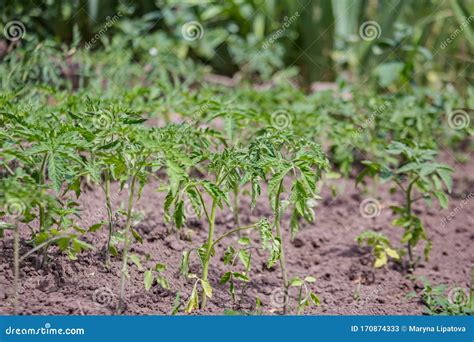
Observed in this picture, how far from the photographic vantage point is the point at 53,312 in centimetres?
302

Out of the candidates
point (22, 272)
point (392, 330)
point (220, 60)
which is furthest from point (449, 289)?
point (220, 60)

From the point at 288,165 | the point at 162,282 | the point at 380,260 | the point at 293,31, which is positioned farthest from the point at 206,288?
the point at 293,31

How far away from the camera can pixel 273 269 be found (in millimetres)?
3807

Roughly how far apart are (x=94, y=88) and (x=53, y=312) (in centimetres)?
185

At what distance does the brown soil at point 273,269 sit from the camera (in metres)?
3.19

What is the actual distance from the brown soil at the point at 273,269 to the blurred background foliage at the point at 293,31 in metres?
1.94

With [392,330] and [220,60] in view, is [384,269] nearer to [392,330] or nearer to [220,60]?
[392,330]

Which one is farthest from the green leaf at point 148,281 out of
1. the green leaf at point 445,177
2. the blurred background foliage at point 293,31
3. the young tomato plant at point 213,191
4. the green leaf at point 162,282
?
the blurred background foliage at point 293,31

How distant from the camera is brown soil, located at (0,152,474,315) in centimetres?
319

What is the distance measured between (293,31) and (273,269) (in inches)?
144

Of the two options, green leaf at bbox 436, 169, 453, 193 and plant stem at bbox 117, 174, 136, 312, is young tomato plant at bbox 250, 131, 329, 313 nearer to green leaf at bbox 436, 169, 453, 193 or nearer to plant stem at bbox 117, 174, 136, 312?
plant stem at bbox 117, 174, 136, 312

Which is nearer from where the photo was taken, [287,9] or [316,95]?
[316,95]

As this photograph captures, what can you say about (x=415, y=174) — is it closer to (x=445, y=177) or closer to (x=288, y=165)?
(x=445, y=177)

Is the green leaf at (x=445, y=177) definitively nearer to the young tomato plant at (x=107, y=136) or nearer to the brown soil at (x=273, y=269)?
the brown soil at (x=273, y=269)
